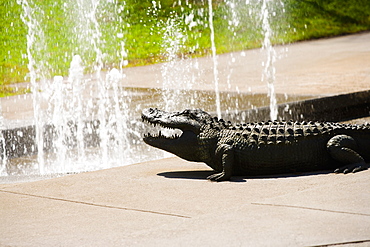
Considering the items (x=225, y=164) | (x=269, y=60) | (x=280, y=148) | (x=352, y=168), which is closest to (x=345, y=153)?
(x=352, y=168)

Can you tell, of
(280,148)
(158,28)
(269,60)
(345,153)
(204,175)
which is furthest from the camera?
(158,28)

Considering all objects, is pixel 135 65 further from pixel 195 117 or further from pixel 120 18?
pixel 195 117

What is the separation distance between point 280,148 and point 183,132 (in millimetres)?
964

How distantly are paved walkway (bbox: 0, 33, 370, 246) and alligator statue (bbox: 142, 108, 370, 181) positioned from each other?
0.17 metres

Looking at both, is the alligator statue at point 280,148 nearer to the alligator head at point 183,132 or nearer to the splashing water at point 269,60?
the alligator head at point 183,132

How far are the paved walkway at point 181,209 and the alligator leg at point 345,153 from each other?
0.57ft

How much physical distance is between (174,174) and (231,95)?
17.4 ft

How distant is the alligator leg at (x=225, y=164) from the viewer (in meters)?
5.53

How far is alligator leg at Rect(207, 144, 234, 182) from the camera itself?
218 inches

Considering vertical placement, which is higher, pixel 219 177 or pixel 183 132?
pixel 183 132

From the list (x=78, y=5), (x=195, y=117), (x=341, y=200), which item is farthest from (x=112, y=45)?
(x=341, y=200)

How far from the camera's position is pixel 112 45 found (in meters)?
19.7

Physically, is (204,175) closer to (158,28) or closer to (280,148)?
(280,148)

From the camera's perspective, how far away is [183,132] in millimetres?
5953
